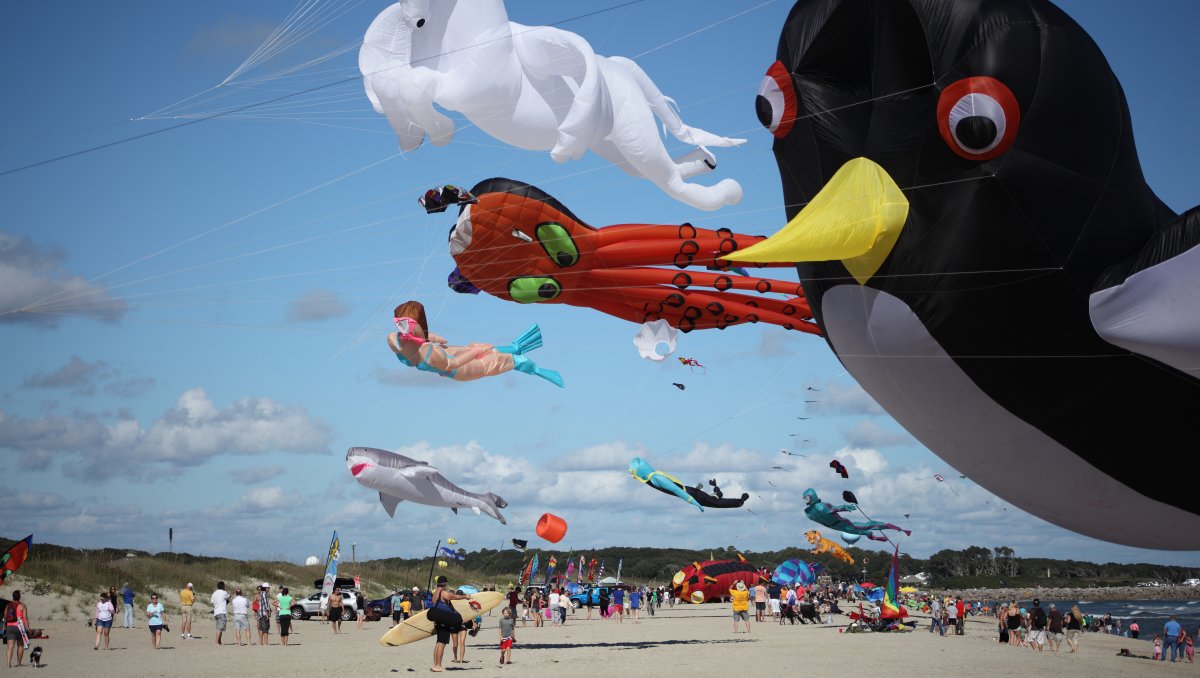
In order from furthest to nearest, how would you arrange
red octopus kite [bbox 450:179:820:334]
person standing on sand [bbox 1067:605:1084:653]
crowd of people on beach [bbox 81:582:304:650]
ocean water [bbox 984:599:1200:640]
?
1. ocean water [bbox 984:599:1200:640]
2. person standing on sand [bbox 1067:605:1084:653]
3. crowd of people on beach [bbox 81:582:304:650]
4. red octopus kite [bbox 450:179:820:334]

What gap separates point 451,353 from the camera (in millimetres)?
11742

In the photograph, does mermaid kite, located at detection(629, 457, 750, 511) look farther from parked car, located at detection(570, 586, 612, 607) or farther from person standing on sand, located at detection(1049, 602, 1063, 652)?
parked car, located at detection(570, 586, 612, 607)

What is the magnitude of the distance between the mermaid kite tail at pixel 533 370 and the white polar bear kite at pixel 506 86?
3.48 m

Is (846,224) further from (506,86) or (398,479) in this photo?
(398,479)

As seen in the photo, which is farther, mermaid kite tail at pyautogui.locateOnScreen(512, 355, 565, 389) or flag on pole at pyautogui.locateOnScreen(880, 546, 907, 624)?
flag on pole at pyautogui.locateOnScreen(880, 546, 907, 624)

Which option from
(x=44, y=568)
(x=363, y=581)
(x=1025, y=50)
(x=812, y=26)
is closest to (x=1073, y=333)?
→ (x=1025, y=50)

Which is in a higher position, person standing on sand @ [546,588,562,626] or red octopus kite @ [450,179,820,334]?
red octopus kite @ [450,179,820,334]

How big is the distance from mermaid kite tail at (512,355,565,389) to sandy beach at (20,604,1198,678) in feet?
13.4

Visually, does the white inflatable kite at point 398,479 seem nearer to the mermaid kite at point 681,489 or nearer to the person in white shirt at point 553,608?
the mermaid kite at point 681,489

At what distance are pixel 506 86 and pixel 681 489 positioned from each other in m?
12.3

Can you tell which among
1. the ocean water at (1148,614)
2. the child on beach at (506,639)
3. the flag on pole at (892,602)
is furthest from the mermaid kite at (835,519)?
the ocean water at (1148,614)

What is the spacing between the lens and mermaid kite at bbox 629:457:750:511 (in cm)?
1916

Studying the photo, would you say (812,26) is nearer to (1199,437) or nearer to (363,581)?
(1199,437)

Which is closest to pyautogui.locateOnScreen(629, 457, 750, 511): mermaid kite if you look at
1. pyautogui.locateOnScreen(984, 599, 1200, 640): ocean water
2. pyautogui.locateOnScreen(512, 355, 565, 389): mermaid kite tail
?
pyautogui.locateOnScreen(512, 355, 565, 389): mermaid kite tail
